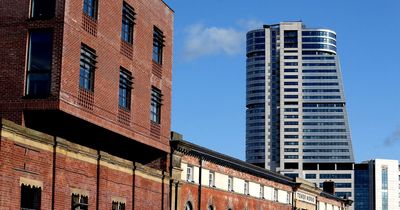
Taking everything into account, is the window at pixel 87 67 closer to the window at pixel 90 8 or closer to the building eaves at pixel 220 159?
the window at pixel 90 8

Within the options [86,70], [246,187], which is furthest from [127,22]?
[246,187]

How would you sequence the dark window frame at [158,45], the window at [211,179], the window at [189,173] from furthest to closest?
the window at [211,179] → the window at [189,173] → the dark window frame at [158,45]

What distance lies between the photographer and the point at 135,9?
150ft

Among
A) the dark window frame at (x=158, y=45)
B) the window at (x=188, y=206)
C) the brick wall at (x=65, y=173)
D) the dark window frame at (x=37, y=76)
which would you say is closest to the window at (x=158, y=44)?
the dark window frame at (x=158, y=45)

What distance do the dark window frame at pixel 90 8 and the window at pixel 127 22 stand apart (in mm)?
3697

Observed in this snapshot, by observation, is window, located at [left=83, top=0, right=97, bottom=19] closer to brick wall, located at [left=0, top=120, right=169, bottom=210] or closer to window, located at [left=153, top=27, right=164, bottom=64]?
brick wall, located at [left=0, top=120, right=169, bottom=210]

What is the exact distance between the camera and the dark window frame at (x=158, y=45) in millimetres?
49088

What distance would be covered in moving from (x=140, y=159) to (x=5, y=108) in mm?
15323

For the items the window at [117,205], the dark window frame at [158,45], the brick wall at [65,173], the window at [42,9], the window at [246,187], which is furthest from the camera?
the window at [246,187]

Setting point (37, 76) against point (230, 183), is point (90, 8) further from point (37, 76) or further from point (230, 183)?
point (230, 183)

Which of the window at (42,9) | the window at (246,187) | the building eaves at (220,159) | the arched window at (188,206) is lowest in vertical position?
the arched window at (188,206)

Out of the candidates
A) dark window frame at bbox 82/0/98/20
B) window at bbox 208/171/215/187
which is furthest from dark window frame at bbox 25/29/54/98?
window at bbox 208/171/215/187

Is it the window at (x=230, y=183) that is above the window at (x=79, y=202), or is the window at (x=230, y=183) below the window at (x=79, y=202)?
above

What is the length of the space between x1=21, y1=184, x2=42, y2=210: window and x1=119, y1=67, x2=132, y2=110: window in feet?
31.0
